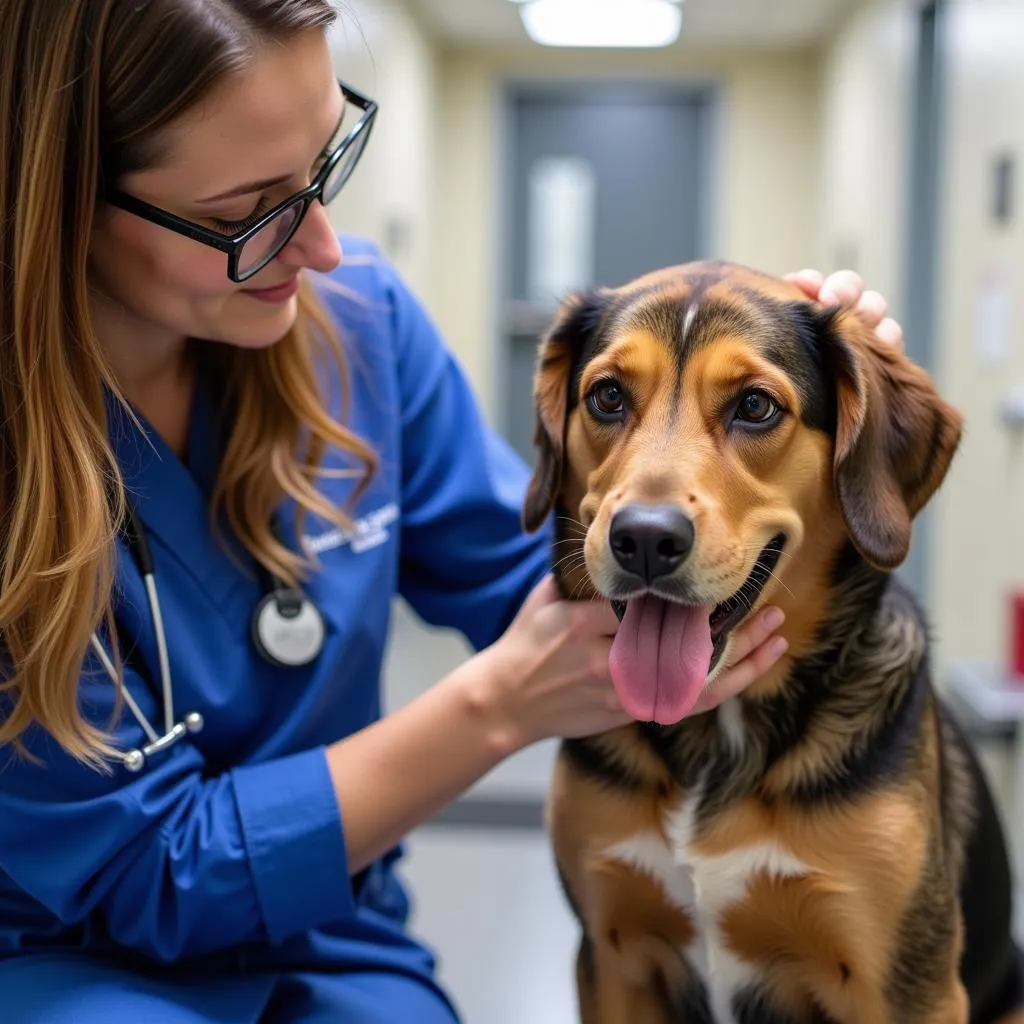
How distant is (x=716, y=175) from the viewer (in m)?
6.25

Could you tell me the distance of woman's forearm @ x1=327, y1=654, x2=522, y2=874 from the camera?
1254 mm

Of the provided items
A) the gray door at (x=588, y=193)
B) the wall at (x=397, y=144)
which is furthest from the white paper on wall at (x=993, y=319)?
the gray door at (x=588, y=193)

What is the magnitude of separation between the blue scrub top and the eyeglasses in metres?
0.23

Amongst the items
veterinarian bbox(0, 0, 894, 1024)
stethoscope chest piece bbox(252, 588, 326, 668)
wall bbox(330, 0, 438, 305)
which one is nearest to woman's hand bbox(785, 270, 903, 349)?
veterinarian bbox(0, 0, 894, 1024)

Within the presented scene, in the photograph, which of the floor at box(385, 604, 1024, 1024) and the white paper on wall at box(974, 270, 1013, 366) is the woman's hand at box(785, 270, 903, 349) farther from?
the white paper on wall at box(974, 270, 1013, 366)

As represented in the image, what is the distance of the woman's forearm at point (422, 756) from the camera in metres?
1.25

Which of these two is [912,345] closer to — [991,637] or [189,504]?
[991,637]

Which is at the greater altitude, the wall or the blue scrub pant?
the wall

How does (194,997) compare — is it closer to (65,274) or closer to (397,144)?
(65,274)

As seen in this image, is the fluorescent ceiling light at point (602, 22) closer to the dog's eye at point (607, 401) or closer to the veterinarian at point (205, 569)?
the veterinarian at point (205, 569)

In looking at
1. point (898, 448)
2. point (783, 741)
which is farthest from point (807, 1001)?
point (898, 448)

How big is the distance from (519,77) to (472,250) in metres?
0.85

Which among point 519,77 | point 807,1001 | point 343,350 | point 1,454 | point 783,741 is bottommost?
point 807,1001

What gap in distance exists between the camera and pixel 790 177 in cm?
614
